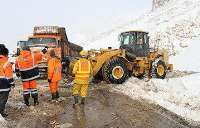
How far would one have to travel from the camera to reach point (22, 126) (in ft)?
38.7

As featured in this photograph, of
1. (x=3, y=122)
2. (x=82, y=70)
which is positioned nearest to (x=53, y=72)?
(x=82, y=70)

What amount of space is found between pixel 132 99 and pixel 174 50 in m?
27.0

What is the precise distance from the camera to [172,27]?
51281mm

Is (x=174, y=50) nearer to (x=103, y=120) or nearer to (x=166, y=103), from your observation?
(x=166, y=103)

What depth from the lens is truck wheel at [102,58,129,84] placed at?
19.9 metres

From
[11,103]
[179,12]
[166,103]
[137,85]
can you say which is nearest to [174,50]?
[179,12]

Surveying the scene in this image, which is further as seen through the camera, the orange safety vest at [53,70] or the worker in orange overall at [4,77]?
the orange safety vest at [53,70]

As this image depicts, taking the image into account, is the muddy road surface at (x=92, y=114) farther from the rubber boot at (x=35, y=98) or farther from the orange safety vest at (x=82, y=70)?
the orange safety vest at (x=82, y=70)

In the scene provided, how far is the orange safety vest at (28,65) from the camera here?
45.6 feet

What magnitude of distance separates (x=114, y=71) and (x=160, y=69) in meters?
3.87

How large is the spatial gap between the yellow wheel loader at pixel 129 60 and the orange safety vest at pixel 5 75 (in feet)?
25.0

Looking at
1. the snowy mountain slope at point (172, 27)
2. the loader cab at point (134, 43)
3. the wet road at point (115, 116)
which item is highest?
the snowy mountain slope at point (172, 27)

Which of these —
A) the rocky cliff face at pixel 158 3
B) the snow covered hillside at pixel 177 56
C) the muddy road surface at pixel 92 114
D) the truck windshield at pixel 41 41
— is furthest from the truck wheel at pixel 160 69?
the rocky cliff face at pixel 158 3

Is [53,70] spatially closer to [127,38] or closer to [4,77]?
[4,77]
